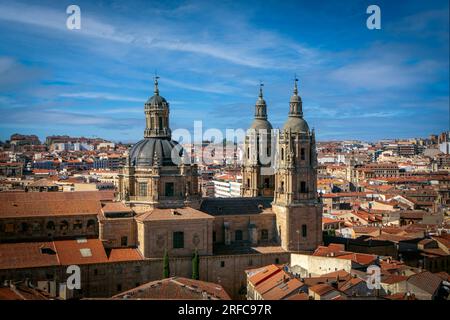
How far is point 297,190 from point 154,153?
9.82 metres

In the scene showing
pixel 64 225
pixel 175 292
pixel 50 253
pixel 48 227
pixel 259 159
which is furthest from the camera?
pixel 259 159

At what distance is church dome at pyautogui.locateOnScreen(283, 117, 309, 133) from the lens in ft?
124

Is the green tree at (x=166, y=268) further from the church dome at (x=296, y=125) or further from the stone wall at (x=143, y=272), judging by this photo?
the church dome at (x=296, y=125)

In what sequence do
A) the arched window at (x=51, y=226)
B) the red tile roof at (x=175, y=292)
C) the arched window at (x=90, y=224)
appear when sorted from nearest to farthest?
the red tile roof at (x=175, y=292) < the arched window at (x=51, y=226) < the arched window at (x=90, y=224)

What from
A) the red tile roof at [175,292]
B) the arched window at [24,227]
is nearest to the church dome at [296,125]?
the red tile roof at [175,292]

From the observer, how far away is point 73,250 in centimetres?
3269

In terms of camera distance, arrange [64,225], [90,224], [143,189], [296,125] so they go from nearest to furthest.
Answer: [64,225], [90,224], [143,189], [296,125]

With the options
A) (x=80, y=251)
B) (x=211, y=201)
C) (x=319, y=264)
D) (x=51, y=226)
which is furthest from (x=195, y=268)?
(x=51, y=226)

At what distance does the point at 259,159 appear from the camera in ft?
141

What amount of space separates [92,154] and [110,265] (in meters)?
118

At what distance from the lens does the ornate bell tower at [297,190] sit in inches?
1459

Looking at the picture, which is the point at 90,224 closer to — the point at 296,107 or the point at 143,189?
the point at 143,189
